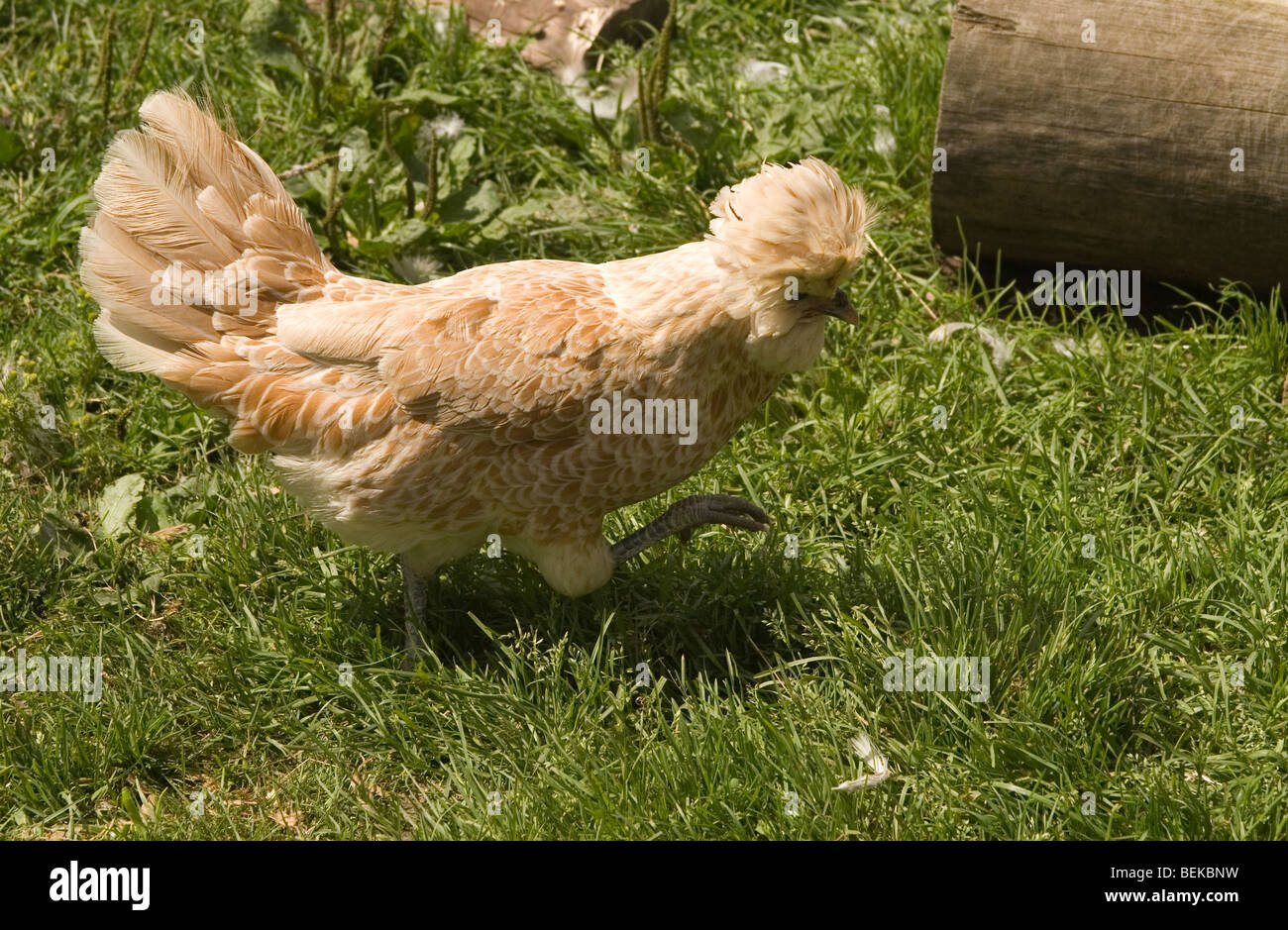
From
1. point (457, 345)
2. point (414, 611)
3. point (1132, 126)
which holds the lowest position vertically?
point (414, 611)

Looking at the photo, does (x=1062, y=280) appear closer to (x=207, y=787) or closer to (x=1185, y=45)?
(x=1185, y=45)

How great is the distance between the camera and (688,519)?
436 centimetres

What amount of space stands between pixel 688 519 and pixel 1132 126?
7.59 feet

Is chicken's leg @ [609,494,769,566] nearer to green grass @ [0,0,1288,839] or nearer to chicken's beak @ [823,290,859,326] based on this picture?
green grass @ [0,0,1288,839]

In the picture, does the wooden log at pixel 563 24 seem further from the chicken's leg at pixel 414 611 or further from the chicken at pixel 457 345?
the chicken's leg at pixel 414 611

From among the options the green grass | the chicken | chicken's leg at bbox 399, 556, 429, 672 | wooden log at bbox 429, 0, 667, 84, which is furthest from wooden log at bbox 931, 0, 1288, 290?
chicken's leg at bbox 399, 556, 429, 672

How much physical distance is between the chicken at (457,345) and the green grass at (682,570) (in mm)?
437

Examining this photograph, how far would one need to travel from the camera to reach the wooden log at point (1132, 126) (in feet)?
16.6

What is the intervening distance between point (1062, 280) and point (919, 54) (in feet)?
4.16

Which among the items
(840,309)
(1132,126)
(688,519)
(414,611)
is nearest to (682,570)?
(688,519)

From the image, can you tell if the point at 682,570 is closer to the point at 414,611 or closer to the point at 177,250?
the point at 414,611

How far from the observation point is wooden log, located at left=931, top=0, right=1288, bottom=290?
5.06 meters

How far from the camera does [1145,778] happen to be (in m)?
3.69
